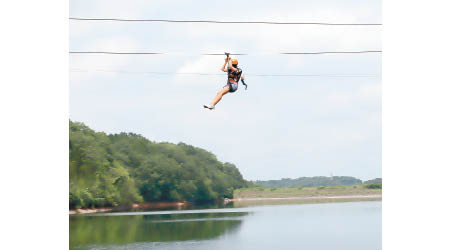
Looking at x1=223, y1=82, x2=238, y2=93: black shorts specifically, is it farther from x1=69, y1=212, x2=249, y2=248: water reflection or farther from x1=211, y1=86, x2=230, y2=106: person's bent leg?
x1=69, y1=212, x2=249, y2=248: water reflection

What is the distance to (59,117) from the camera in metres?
17.6

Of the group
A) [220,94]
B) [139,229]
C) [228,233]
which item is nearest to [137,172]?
[139,229]

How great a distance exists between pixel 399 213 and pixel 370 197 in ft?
368

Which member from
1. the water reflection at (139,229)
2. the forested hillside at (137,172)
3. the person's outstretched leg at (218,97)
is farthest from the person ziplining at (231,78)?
the forested hillside at (137,172)

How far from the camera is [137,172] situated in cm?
8362

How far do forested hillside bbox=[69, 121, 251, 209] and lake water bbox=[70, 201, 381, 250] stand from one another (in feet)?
14.3

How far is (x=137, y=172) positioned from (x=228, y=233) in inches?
1536

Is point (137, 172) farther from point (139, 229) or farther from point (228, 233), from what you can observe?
point (228, 233)

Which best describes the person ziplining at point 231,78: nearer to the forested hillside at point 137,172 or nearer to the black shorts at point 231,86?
the black shorts at point 231,86

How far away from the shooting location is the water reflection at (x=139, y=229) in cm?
4356

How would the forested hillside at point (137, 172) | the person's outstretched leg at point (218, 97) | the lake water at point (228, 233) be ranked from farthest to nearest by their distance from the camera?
the forested hillside at point (137, 172) → the lake water at point (228, 233) → the person's outstretched leg at point (218, 97)

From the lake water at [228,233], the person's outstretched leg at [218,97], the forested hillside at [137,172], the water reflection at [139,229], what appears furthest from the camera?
the forested hillside at [137,172]

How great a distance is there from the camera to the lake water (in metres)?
39.4

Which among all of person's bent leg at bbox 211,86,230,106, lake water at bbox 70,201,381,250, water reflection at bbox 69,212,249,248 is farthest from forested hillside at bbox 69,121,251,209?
person's bent leg at bbox 211,86,230,106
